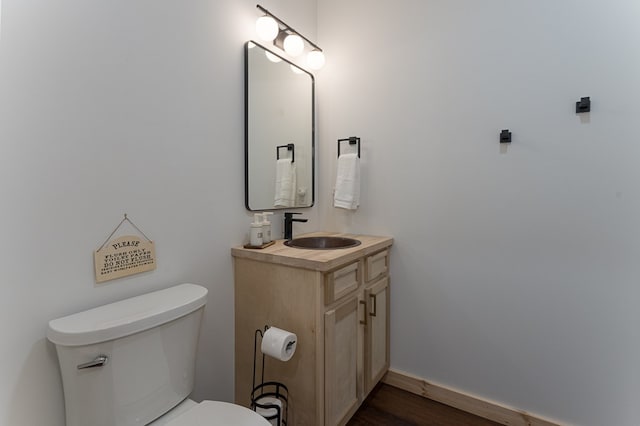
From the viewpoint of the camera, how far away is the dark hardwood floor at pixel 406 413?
5.14 feet

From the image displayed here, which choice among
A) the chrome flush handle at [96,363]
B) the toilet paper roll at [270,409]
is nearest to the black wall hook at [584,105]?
the toilet paper roll at [270,409]

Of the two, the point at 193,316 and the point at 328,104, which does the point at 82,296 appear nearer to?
the point at 193,316

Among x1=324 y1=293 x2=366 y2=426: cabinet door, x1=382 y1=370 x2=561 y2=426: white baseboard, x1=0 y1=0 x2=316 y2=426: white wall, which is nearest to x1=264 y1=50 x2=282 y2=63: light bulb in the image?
x1=0 y1=0 x2=316 y2=426: white wall

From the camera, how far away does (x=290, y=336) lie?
1237 millimetres

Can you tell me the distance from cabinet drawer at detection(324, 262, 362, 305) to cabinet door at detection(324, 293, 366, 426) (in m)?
0.05

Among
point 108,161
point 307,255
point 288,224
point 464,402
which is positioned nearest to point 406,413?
point 464,402

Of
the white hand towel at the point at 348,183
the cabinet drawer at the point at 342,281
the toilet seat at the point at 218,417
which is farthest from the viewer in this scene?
the white hand towel at the point at 348,183

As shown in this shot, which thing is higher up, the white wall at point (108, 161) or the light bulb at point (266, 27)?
the light bulb at point (266, 27)

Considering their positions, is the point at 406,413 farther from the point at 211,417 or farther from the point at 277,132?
the point at 277,132

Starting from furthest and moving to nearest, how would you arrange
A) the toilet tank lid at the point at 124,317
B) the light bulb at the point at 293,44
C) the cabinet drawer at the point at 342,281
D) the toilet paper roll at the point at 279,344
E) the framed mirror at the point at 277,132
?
the light bulb at the point at 293,44
the framed mirror at the point at 277,132
the cabinet drawer at the point at 342,281
the toilet paper roll at the point at 279,344
the toilet tank lid at the point at 124,317

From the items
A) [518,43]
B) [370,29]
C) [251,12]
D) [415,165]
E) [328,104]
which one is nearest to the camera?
[518,43]

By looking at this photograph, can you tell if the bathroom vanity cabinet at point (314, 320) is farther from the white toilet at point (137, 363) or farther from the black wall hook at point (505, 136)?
the black wall hook at point (505, 136)

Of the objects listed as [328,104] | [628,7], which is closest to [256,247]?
[328,104]

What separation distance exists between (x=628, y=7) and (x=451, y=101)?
0.75 m
